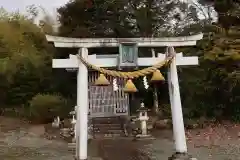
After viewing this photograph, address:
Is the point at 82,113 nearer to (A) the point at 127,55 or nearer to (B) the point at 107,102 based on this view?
(A) the point at 127,55

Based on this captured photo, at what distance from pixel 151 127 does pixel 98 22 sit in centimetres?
604

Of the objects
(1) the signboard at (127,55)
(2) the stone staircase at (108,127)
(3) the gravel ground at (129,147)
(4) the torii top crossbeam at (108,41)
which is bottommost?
(3) the gravel ground at (129,147)

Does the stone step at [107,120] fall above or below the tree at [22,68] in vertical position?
below

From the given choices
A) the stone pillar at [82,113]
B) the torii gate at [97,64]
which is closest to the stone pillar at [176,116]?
the torii gate at [97,64]

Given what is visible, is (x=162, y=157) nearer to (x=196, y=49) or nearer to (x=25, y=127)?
(x=196, y=49)

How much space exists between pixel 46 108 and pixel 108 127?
321cm

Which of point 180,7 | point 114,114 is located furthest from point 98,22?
point 114,114

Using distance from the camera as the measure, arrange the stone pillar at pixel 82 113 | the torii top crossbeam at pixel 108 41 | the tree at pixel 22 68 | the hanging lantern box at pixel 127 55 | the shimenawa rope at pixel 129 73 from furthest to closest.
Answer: the tree at pixel 22 68
the hanging lantern box at pixel 127 55
the torii top crossbeam at pixel 108 41
the shimenawa rope at pixel 129 73
the stone pillar at pixel 82 113

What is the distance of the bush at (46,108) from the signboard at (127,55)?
7.64m

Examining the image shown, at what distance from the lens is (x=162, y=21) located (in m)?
18.0

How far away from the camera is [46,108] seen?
15406 millimetres

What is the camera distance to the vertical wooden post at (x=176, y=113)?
26.9 feet

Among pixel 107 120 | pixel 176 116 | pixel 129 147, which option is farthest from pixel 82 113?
pixel 107 120

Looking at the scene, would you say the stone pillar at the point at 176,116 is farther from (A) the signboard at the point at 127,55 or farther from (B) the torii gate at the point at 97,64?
(A) the signboard at the point at 127,55
